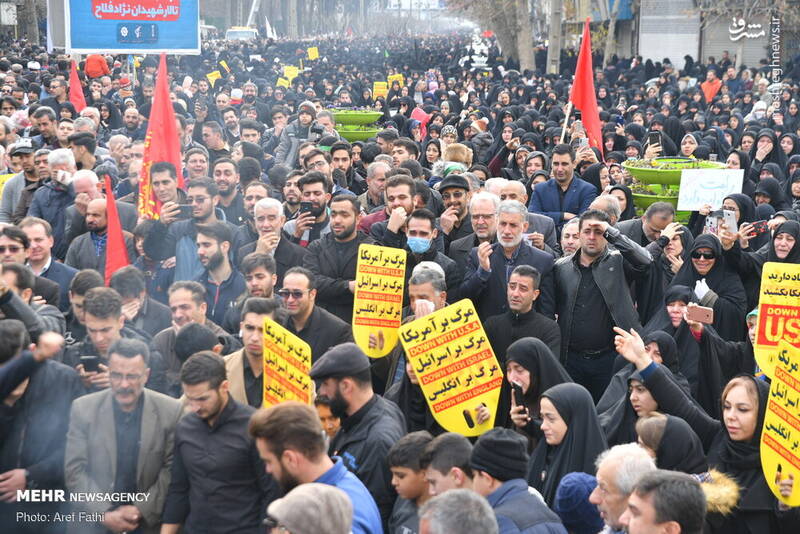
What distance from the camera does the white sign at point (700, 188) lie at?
9.23 meters

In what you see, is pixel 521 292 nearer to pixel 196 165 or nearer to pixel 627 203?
pixel 627 203

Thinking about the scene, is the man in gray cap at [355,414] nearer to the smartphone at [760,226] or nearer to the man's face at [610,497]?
the man's face at [610,497]

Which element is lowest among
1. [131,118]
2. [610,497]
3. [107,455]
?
[107,455]

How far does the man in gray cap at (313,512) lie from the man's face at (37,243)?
406 cm

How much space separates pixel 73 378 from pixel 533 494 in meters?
2.13

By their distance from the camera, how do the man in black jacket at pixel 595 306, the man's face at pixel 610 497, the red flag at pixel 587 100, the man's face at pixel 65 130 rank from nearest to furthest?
the man's face at pixel 610 497, the man in black jacket at pixel 595 306, the man's face at pixel 65 130, the red flag at pixel 587 100

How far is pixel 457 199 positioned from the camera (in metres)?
7.84

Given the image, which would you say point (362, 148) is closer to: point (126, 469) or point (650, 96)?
point (126, 469)

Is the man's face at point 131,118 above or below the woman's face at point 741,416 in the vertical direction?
above

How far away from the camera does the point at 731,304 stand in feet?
23.9

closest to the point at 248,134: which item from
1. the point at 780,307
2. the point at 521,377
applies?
the point at 780,307

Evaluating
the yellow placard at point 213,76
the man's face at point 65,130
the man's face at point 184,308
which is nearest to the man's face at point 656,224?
the man's face at point 184,308

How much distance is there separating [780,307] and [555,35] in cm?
2839

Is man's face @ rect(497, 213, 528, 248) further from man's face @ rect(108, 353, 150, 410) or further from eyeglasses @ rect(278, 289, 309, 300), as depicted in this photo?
man's face @ rect(108, 353, 150, 410)
